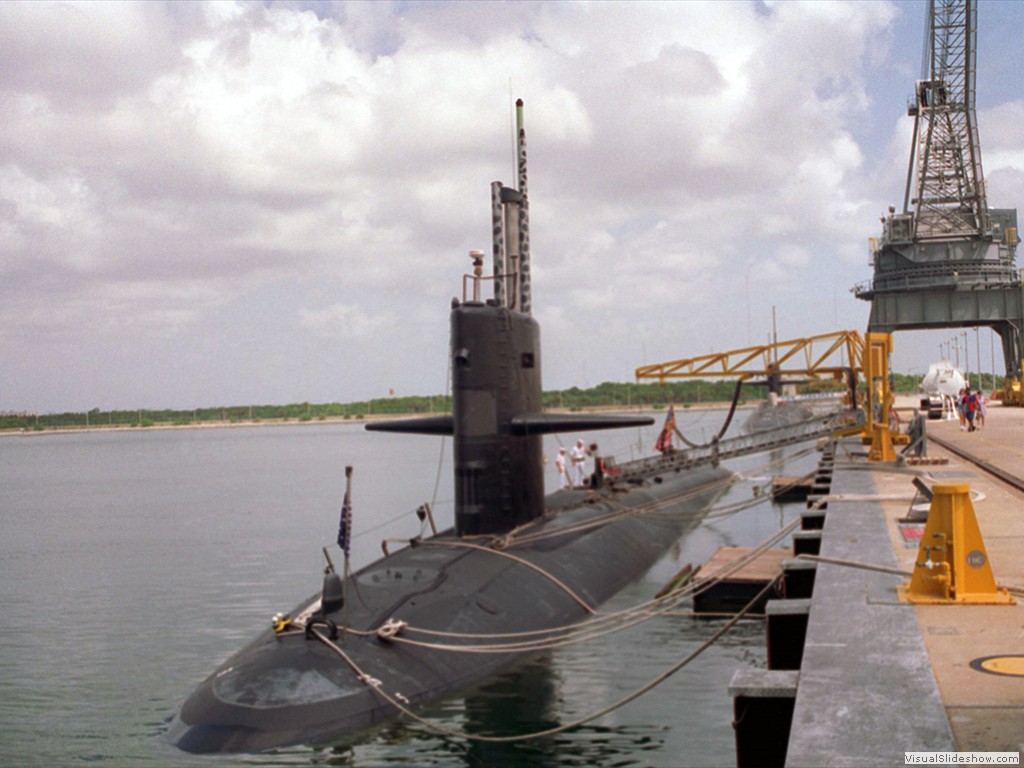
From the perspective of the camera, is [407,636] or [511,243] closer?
[407,636]

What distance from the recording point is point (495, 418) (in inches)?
630

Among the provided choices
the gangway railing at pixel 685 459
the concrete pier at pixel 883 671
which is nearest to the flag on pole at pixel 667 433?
the gangway railing at pixel 685 459

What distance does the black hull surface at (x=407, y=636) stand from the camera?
10.4 metres

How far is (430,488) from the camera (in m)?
54.8

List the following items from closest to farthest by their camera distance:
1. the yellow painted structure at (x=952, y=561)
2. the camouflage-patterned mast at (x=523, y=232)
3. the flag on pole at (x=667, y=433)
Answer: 1. the yellow painted structure at (x=952, y=561)
2. the camouflage-patterned mast at (x=523, y=232)
3. the flag on pole at (x=667, y=433)

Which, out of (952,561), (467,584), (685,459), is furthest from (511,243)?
(685,459)

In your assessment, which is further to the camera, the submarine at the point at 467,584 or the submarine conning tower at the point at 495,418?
the submarine conning tower at the point at 495,418

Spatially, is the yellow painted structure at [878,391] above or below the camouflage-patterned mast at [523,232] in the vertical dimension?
below

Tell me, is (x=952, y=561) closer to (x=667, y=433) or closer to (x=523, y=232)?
(x=523, y=232)

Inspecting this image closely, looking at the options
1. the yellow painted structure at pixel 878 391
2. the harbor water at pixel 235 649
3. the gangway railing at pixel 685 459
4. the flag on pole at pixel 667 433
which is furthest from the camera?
the flag on pole at pixel 667 433

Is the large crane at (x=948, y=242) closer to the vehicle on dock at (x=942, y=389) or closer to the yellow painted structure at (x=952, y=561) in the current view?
the vehicle on dock at (x=942, y=389)

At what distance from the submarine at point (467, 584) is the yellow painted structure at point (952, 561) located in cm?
463

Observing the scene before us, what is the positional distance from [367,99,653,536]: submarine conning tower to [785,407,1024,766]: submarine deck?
17.9ft

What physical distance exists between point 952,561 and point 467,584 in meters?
6.96
